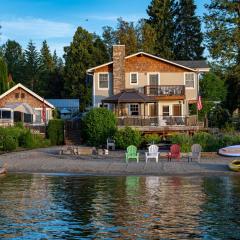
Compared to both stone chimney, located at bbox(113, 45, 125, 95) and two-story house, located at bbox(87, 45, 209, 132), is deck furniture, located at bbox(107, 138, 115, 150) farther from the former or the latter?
stone chimney, located at bbox(113, 45, 125, 95)

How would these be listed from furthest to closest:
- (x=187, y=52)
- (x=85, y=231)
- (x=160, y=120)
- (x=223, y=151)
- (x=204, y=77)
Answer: (x=187, y=52) → (x=204, y=77) → (x=160, y=120) → (x=223, y=151) → (x=85, y=231)

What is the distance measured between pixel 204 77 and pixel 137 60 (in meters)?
20.5

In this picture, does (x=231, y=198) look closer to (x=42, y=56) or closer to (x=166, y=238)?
(x=166, y=238)

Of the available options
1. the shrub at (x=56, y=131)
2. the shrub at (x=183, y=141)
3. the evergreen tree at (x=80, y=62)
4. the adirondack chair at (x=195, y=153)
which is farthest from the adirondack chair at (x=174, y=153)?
the evergreen tree at (x=80, y=62)

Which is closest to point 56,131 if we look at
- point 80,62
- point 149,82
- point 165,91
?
point 165,91

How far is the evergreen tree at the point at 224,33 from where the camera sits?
6062 centimetres

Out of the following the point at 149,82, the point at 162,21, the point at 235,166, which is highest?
the point at 162,21

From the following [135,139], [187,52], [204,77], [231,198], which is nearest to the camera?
[231,198]

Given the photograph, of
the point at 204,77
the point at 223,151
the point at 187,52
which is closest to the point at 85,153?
the point at 223,151

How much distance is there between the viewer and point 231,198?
22.9 metres

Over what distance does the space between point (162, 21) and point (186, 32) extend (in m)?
5.11

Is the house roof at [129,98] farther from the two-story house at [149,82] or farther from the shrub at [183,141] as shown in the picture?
the shrub at [183,141]

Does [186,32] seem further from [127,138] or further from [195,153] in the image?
[195,153]

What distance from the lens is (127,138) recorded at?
152ft
